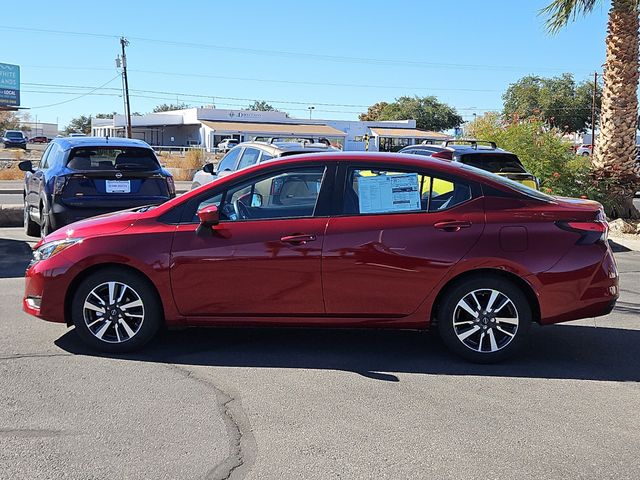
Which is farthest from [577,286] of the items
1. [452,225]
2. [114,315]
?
[114,315]

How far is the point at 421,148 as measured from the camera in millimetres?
15836

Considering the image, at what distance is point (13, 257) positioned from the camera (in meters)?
10.4

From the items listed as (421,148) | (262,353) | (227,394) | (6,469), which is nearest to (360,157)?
(262,353)

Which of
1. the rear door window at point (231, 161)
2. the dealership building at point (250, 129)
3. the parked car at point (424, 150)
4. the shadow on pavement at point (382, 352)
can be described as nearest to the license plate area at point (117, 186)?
the rear door window at point (231, 161)

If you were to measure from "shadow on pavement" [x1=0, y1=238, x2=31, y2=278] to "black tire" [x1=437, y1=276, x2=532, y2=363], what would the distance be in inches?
231

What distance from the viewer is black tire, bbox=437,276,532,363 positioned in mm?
5723

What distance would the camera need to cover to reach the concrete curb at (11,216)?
45.0ft

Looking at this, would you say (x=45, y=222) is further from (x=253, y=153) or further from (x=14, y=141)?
(x=14, y=141)

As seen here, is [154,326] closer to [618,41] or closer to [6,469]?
[6,469]

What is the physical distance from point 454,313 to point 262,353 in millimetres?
1621

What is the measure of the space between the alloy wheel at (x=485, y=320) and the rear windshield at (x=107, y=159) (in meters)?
6.13

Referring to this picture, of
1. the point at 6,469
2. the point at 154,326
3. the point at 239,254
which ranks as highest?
the point at 239,254

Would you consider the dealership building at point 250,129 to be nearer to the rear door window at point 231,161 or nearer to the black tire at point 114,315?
the rear door window at point 231,161

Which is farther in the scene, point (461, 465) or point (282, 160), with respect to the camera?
point (282, 160)
